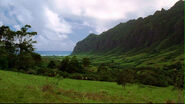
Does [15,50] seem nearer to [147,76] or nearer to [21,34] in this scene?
[21,34]

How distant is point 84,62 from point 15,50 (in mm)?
45238

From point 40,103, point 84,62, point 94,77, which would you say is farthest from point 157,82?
point 40,103

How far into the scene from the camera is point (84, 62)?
10500 cm

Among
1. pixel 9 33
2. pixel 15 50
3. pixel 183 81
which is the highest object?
pixel 9 33

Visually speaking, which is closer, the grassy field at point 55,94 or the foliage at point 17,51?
the grassy field at point 55,94

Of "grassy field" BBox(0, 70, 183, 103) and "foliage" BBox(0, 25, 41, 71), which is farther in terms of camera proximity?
"foliage" BBox(0, 25, 41, 71)

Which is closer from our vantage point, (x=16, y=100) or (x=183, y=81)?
(x=16, y=100)

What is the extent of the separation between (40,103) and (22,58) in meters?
57.8

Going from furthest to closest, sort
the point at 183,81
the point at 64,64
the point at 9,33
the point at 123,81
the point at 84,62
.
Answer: the point at 84,62 < the point at 64,64 < the point at 9,33 < the point at 123,81 < the point at 183,81

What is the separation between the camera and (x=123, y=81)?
5006 centimetres

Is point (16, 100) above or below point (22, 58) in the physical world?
below

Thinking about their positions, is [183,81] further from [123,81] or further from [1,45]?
[1,45]

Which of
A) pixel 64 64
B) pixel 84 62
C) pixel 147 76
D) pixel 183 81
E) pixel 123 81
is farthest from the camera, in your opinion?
pixel 84 62

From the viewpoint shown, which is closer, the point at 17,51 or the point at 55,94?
the point at 55,94
